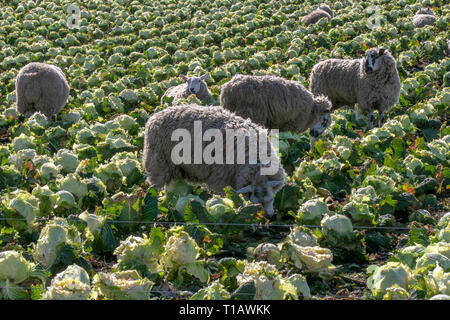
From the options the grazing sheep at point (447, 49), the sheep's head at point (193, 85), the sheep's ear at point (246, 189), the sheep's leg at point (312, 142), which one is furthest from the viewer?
the grazing sheep at point (447, 49)

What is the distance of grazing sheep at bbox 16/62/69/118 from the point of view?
461 inches

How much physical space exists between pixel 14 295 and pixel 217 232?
2.15 m

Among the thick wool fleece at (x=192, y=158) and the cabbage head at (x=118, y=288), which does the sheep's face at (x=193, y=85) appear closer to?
the thick wool fleece at (x=192, y=158)

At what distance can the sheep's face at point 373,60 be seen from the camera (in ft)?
37.1

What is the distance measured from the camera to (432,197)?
23.0 ft

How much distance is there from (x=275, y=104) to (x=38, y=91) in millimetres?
5090

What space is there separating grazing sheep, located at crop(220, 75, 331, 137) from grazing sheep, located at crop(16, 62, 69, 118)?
4090 millimetres

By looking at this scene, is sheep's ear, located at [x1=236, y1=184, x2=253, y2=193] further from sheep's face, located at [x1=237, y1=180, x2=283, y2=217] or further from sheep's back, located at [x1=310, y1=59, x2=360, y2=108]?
sheep's back, located at [x1=310, y1=59, x2=360, y2=108]

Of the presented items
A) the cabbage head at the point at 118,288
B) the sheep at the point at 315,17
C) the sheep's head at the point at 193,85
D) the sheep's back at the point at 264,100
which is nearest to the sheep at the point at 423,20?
the sheep at the point at 315,17

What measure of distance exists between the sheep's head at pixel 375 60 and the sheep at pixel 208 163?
5.10 metres

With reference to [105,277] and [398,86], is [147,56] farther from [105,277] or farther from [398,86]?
[105,277]

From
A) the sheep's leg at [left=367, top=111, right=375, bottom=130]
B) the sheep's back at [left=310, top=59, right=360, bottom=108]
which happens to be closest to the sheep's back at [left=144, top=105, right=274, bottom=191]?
the sheep's leg at [left=367, top=111, right=375, bottom=130]

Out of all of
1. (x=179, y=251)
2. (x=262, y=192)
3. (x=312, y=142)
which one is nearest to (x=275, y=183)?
(x=262, y=192)

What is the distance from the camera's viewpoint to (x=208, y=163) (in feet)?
22.4
